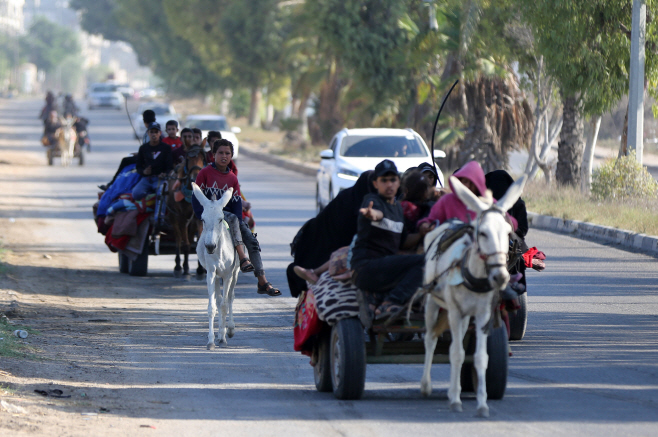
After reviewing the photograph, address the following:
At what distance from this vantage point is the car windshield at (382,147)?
63.9 ft

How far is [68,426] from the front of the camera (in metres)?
6.50

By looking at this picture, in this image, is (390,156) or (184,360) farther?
(390,156)

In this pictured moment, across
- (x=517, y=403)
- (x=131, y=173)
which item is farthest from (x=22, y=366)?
(x=131, y=173)

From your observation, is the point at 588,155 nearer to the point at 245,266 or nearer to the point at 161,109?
the point at 245,266

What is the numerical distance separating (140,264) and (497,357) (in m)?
8.57

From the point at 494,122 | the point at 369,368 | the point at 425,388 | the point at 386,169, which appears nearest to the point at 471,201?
the point at 386,169

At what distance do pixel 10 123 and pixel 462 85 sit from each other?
44233 mm

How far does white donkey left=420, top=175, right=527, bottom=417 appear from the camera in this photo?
592 centimetres

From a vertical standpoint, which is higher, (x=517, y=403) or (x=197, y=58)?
(x=197, y=58)

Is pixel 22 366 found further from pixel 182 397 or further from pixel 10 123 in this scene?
pixel 10 123

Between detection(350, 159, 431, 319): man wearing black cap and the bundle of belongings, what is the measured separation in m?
7.53

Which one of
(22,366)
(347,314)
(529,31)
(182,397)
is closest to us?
(347,314)

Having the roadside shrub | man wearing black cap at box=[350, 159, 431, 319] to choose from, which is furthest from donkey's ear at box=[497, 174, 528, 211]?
the roadside shrub

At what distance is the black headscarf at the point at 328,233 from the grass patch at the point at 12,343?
2.65m
